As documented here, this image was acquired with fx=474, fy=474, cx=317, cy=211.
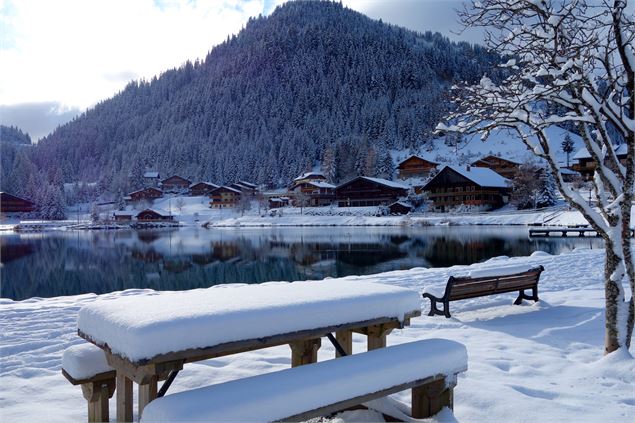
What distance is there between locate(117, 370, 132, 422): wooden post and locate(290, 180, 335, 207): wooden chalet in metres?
78.2

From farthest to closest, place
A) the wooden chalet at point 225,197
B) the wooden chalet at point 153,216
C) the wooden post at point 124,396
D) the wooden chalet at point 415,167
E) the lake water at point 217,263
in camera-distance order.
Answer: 1. the wooden chalet at point 225,197
2. the wooden chalet at point 415,167
3. the wooden chalet at point 153,216
4. the lake water at point 217,263
5. the wooden post at point 124,396

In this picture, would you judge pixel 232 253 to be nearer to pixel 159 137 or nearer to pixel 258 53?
pixel 159 137

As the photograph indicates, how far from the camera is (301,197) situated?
261ft

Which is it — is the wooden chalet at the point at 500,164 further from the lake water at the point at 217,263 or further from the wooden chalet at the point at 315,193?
the lake water at the point at 217,263

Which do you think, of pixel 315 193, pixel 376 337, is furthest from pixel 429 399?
pixel 315 193

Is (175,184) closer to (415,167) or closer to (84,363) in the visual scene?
(415,167)

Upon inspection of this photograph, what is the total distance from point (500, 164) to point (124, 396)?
82443mm

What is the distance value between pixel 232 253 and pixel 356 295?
26.3 meters

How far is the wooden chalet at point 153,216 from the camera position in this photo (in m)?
80.7

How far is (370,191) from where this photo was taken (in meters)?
74.4

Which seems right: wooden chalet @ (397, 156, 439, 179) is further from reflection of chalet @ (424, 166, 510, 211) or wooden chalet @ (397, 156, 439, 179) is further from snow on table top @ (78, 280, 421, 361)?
snow on table top @ (78, 280, 421, 361)

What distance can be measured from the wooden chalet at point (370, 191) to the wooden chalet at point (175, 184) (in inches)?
1935

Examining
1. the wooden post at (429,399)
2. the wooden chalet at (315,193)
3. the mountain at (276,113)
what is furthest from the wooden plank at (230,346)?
the mountain at (276,113)

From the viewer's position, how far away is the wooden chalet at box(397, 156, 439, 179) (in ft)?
276
